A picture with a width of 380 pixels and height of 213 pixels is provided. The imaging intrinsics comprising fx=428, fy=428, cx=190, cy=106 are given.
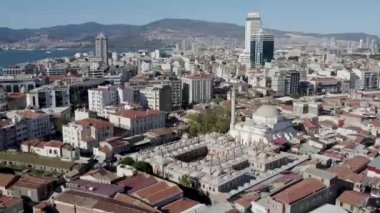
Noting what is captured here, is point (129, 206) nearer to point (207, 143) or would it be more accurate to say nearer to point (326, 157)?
point (207, 143)

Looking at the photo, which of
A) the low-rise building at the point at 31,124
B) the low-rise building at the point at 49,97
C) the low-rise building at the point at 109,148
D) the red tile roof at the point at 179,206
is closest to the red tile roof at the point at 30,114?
the low-rise building at the point at 31,124

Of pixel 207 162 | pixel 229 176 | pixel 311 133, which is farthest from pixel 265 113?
pixel 229 176

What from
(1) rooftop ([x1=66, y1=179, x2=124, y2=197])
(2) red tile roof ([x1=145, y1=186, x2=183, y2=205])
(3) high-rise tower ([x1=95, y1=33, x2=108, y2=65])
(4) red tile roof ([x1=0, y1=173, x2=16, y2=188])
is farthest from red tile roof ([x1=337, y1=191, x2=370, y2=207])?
(3) high-rise tower ([x1=95, y1=33, x2=108, y2=65])

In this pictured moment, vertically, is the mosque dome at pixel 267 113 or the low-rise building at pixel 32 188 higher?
the mosque dome at pixel 267 113

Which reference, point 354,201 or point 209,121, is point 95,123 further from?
point 354,201

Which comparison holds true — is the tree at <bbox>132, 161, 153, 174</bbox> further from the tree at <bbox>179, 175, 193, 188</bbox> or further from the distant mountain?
the distant mountain

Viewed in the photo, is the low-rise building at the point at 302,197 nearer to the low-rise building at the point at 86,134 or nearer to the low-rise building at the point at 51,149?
the low-rise building at the point at 51,149
